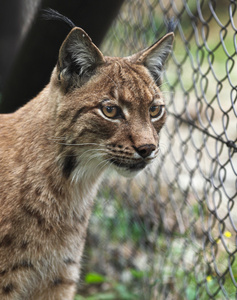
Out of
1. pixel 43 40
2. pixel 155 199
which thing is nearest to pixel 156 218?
pixel 155 199

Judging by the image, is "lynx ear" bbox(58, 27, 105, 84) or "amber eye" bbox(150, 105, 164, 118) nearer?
"lynx ear" bbox(58, 27, 105, 84)

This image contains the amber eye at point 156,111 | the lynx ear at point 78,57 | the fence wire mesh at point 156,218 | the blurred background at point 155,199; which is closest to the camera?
the lynx ear at point 78,57

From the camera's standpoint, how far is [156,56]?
10.2 ft

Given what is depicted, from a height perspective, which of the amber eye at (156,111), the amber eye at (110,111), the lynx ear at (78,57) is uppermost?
the lynx ear at (78,57)

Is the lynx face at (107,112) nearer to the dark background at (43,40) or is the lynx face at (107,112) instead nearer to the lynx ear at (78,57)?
the lynx ear at (78,57)

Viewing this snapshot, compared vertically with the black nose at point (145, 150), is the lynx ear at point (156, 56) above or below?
above

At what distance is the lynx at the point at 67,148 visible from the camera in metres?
2.82

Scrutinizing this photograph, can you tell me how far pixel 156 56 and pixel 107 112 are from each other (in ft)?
1.78

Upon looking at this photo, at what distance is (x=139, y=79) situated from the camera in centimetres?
298

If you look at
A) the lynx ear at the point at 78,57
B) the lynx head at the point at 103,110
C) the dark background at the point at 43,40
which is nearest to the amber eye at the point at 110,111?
the lynx head at the point at 103,110

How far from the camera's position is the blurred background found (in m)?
3.48

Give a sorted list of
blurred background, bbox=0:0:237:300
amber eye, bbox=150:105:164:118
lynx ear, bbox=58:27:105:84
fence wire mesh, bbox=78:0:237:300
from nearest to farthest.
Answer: lynx ear, bbox=58:27:105:84 → amber eye, bbox=150:105:164:118 → blurred background, bbox=0:0:237:300 → fence wire mesh, bbox=78:0:237:300

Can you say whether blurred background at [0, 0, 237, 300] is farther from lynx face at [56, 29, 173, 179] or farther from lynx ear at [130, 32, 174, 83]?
lynx face at [56, 29, 173, 179]

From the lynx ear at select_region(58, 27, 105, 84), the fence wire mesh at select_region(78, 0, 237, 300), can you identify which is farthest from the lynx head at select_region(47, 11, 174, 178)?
the fence wire mesh at select_region(78, 0, 237, 300)
